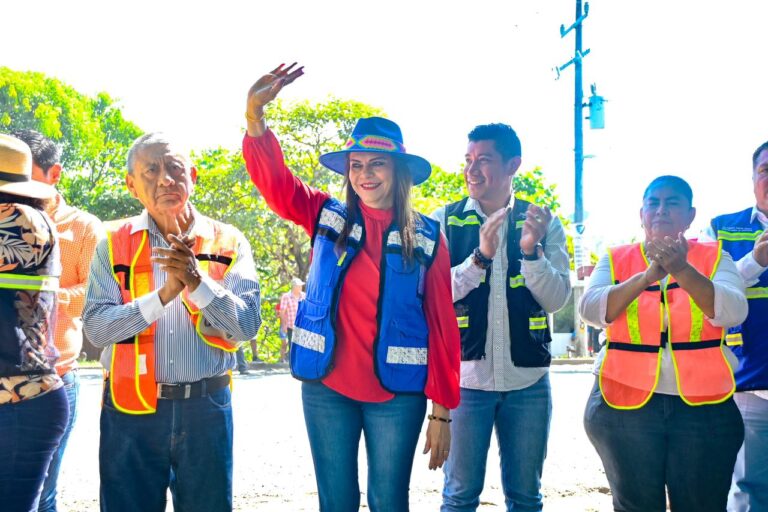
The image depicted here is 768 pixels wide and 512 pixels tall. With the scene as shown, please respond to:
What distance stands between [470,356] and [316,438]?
3.34 ft

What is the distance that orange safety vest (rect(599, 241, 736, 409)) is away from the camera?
3.89 m

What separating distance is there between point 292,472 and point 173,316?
3.81 m

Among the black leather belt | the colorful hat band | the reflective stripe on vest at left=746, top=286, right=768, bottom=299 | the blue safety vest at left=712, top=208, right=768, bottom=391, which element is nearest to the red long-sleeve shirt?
the colorful hat band

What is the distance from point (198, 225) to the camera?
3830 millimetres

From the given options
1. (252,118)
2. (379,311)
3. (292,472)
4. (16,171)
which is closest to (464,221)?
(379,311)

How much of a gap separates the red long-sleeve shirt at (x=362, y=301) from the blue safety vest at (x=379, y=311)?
0.13 ft

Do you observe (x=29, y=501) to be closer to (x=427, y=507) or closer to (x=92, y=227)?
(x=92, y=227)

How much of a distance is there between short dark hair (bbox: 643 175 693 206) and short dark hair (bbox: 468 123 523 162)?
0.78 meters

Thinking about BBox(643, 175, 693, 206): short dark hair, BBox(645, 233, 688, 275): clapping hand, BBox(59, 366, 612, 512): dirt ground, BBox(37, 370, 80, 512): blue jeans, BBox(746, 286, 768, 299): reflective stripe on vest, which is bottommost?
BBox(59, 366, 612, 512): dirt ground

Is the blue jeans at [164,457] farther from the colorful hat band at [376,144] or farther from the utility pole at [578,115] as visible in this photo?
the utility pole at [578,115]

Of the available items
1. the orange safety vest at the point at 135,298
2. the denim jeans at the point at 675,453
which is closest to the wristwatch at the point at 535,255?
the denim jeans at the point at 675,453

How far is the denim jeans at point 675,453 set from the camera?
3830 mm

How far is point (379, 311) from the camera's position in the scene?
3.71 m

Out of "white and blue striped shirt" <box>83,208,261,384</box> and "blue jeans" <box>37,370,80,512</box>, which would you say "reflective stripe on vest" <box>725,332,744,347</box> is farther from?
"blue jeans" <box>37,370,80,512</box>
